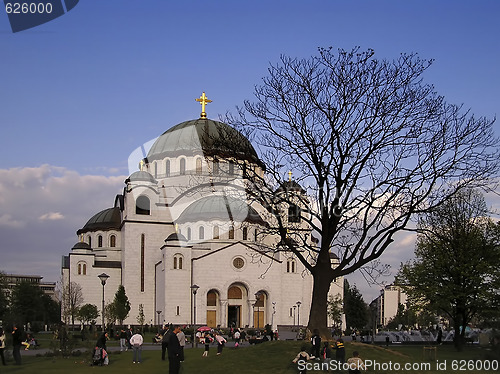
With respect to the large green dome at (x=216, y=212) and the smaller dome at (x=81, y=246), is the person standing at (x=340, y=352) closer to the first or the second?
the large green dome at (x=216, y=212)

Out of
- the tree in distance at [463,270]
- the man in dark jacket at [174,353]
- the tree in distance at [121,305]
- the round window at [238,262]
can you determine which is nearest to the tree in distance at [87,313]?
the tree in distance at [121,305]

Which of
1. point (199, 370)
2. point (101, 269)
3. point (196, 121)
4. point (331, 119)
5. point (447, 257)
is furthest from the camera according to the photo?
point (196, 121)

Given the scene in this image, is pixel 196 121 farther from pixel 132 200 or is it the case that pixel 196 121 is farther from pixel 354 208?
pixel 354 208

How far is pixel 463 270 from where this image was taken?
41.2 m

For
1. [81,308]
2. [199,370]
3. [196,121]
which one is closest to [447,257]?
[199,370]

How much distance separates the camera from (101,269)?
7594 centimetres

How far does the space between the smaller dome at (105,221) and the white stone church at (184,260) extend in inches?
→ 5.1

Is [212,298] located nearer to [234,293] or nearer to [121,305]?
[234,293]

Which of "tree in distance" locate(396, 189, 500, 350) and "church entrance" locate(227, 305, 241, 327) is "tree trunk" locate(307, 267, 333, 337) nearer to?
"tree in distance" locate(396, 189, 500, 350)

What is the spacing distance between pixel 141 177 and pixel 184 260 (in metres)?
11.9

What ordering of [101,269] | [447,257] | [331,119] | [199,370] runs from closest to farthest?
[199,370] → [331,119] → [447,257] → [101,269]

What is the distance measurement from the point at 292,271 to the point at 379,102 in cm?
4998

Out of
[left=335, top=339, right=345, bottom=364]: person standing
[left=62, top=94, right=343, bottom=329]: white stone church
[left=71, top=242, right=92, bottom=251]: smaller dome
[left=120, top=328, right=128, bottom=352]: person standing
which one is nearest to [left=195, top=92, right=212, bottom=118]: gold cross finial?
[left=62, top=94, right=343, bottom=329]: white stone church

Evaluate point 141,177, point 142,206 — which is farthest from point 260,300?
point 141,177
